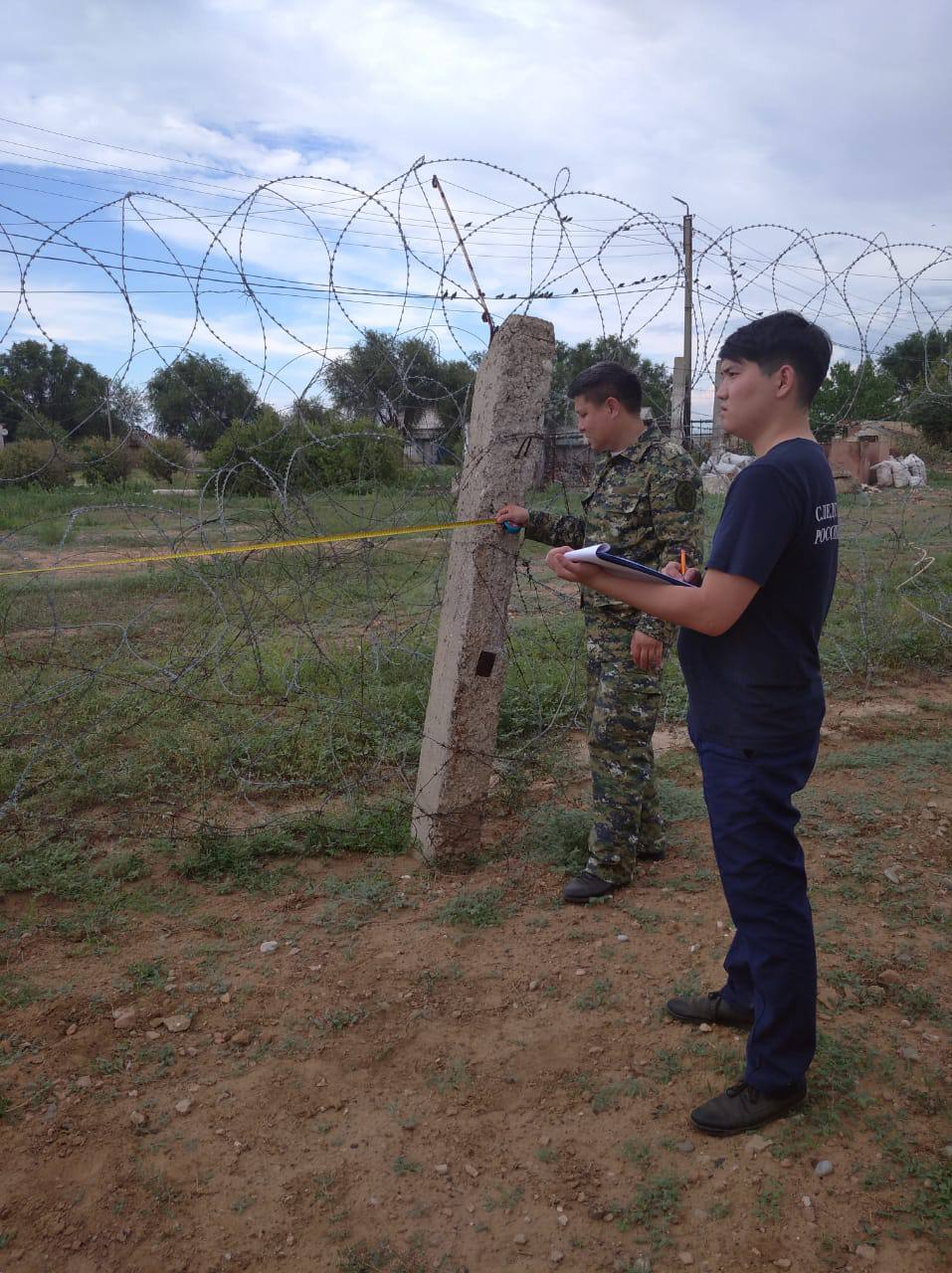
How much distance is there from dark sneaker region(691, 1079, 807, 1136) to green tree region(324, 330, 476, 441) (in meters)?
2.18

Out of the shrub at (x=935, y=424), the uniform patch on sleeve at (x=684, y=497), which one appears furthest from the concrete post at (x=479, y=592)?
the shrub at (x=935, y=424)

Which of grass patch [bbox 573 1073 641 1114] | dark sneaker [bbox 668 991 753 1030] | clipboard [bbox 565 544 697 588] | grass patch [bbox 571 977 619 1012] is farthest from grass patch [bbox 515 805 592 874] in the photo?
clipboard [bbox 565 544 697 588]

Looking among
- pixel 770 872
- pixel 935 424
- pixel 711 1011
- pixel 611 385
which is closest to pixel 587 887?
pixel 711 1011

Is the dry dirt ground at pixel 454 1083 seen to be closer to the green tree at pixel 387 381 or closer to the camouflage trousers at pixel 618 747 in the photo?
the camouflage trousers at pixel 618 747

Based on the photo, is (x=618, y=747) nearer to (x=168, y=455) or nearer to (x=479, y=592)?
(x=479, y=592)

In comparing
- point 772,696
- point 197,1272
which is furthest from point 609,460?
point 197,1272

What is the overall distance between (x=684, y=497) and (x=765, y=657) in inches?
44.4

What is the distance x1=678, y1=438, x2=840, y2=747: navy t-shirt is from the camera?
5.65 ft

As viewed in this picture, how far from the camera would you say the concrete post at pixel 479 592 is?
10.3ft

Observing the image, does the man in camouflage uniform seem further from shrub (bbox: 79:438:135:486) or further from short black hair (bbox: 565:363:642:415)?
shrub (bbox: 79:438:135:486)

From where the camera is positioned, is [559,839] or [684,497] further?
[559,839]

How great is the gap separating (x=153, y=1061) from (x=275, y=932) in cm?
62

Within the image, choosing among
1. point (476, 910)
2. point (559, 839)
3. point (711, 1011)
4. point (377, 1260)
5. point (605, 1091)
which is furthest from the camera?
point (559, 839)

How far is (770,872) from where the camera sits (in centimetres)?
189
